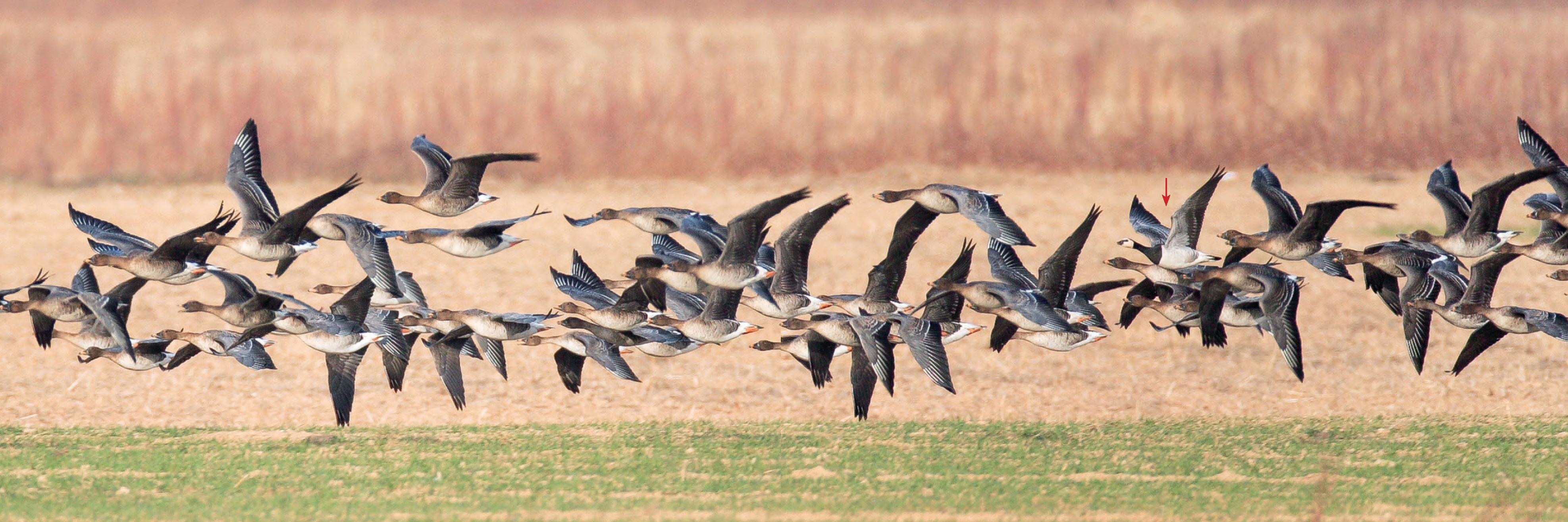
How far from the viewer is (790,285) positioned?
55.7ft

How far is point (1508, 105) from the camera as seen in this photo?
35.3m

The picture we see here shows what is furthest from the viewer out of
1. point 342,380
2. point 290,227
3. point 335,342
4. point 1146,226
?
point 342,380

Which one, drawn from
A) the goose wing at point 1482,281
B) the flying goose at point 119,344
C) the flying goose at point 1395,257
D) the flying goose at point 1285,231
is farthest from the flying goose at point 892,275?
the flying goose at point 119,344

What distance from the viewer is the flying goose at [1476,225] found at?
16.1 m

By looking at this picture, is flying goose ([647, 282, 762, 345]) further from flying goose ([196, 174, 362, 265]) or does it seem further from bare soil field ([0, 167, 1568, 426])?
bare soil field ([0, 167, 1568, 426])

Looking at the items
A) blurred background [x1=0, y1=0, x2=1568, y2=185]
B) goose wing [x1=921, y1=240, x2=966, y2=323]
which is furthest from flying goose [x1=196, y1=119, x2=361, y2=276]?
blurred background [x1=0, y1=0, x2=1568, y2=185]

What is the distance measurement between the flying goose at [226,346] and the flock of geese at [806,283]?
0.04m

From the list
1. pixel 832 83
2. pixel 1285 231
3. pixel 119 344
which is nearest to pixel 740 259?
pixel 1285 231

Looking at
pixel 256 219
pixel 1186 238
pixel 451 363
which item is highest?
pixel 1186 238

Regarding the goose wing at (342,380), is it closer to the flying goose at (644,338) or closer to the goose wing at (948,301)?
the flying goose at (644,338)

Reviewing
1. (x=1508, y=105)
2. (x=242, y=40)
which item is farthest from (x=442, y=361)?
(x=1508, y=105)

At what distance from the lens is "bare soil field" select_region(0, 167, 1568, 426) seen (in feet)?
78.5

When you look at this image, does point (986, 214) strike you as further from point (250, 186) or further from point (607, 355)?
point (250, 186)

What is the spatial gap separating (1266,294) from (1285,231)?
100cm
